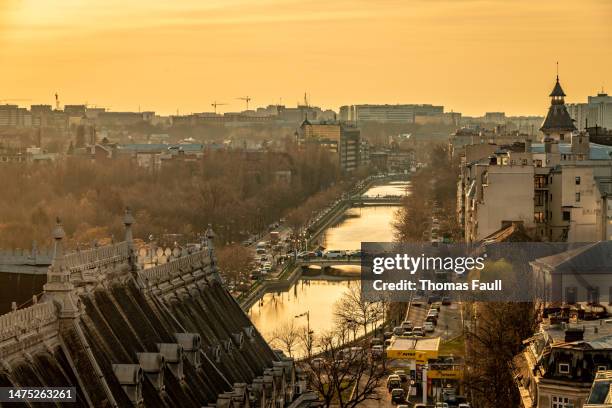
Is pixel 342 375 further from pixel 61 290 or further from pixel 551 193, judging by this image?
pixel 61 290

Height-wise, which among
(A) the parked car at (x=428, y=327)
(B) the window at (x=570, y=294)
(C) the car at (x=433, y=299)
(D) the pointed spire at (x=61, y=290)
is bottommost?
(C) the car at (x=433, y=299)

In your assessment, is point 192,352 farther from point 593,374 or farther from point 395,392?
point 395,392

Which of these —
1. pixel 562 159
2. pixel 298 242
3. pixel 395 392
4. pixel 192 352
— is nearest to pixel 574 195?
pixel 562 159

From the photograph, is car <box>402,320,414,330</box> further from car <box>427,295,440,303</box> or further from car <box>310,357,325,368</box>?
car <box>310,357,325,368</box>

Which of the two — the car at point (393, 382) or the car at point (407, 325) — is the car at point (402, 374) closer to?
the car at point (393, 382)

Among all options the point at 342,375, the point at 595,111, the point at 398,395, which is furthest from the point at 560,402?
the point at 595,111

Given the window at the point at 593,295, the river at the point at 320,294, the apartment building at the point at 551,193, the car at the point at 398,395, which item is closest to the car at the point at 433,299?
the apartment building at the point at 551,193
